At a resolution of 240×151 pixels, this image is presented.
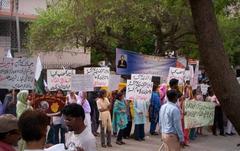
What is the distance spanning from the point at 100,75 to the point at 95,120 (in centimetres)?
155

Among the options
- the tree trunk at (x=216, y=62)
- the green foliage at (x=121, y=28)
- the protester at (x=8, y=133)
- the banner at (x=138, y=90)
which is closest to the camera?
the tree trunk at (x=216, y=62)

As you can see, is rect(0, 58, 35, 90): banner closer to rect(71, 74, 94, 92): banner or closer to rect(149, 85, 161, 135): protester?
rect(71, 74, 94, 92): banner

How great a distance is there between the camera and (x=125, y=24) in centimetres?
2500

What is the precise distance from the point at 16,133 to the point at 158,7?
2011 centimetres

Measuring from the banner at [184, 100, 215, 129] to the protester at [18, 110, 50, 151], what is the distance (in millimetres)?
11889

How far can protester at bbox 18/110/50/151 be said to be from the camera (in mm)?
3916

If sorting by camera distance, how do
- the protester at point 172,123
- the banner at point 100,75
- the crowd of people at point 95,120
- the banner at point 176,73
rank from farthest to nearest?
the banner at point 176,73
the banner at point 100,75
the protester at point 172,123
the crowd of people at point 95,120

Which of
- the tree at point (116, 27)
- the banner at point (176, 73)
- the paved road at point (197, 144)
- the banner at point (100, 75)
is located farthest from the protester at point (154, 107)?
the tree at point (116, 27)

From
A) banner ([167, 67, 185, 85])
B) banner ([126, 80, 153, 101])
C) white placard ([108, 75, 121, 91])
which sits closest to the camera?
banner ([126, 80, 153, 101])

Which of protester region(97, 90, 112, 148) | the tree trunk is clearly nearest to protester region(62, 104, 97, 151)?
the tree trunk

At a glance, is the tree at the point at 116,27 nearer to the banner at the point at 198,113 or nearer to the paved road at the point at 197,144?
the banner at the point at 198,113

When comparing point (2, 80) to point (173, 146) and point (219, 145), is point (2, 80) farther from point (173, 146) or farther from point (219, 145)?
point (219, 145)

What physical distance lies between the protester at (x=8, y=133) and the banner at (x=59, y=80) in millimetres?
9777

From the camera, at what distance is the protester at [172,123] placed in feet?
29.5
